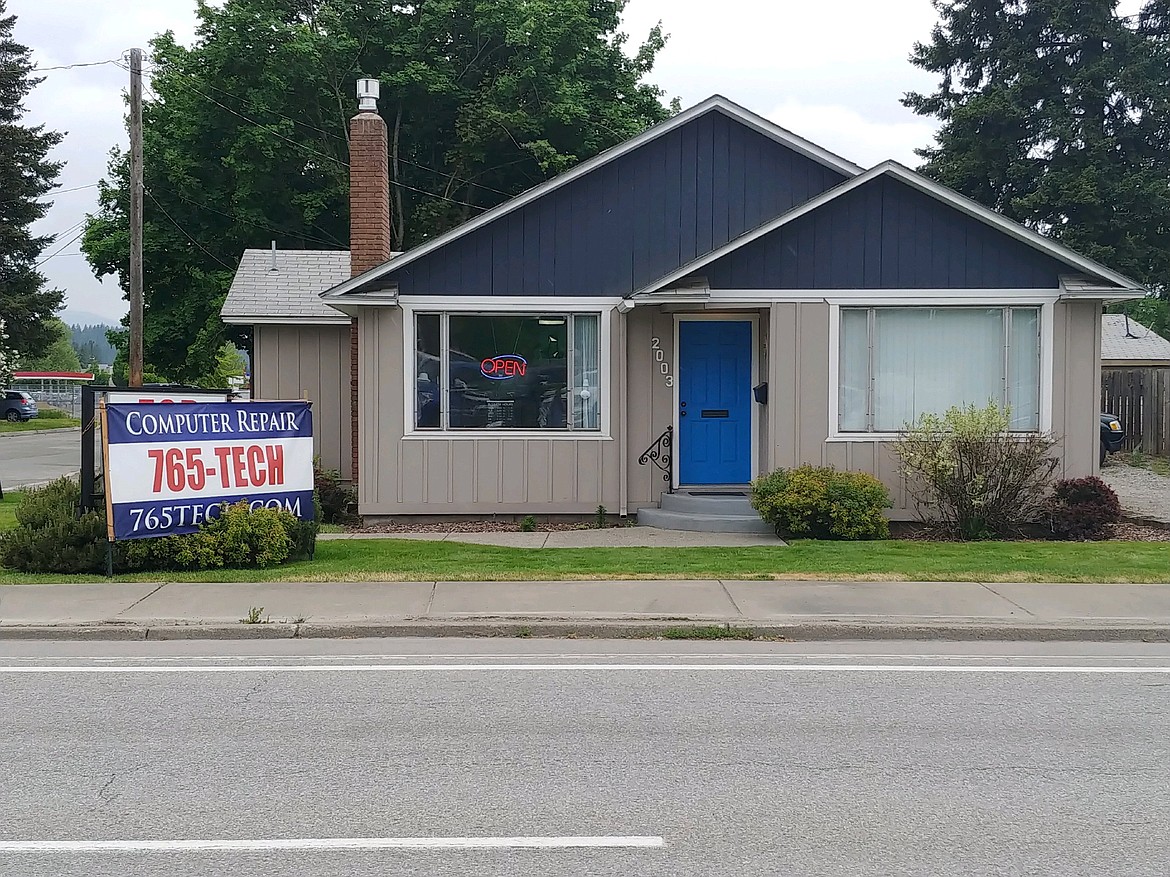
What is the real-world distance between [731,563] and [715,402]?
4.11m

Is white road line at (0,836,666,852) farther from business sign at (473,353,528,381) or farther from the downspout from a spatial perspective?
business sign at (473,353,528,381)

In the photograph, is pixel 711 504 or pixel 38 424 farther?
pixel 38 424

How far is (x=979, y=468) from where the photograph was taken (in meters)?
13.1

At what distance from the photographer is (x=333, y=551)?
12.1 meters

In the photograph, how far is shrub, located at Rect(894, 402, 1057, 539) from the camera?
42.9 ft

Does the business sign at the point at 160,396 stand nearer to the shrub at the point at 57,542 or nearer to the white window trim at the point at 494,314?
the shrub at the point at 57,542

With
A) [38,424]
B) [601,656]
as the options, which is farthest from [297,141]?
[38,424]

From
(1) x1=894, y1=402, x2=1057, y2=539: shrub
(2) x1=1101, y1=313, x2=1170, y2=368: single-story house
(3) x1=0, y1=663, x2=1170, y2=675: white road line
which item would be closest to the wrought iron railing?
(1) x1=894, y1=402, x2=1057, y2=539: shrub

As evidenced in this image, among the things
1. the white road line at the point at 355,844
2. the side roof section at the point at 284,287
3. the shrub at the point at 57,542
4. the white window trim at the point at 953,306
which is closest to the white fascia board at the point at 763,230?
the white window trim at the point at 953,306

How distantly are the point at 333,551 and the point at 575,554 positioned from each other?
2.70 metres

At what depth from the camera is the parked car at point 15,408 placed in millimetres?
54406

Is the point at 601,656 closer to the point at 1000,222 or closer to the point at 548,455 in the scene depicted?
the point at 548,455

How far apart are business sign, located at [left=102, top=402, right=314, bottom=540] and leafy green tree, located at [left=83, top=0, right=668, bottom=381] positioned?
66.9ft

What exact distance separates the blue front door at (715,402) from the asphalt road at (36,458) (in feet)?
46.9
